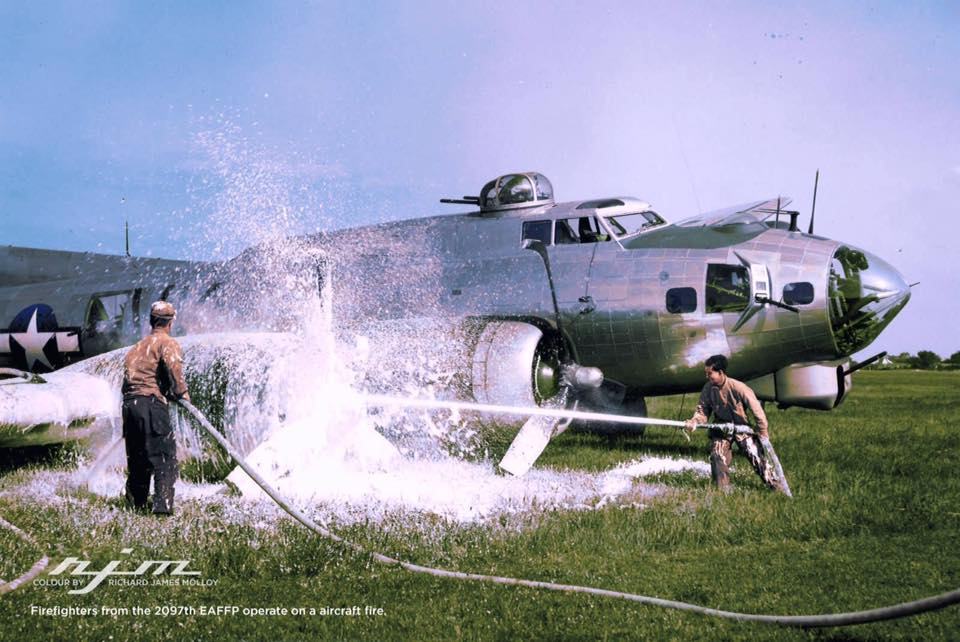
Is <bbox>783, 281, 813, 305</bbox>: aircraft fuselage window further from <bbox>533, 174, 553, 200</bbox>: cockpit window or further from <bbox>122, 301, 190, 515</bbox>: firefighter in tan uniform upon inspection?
<bbox>122, 301, 190, 515</bbox>: firefighter in tan uniform

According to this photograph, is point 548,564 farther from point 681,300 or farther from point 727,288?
point 727,288

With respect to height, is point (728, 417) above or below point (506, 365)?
below

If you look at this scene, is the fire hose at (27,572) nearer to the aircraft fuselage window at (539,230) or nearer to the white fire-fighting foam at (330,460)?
the white fire-fighting foam at (330,460)

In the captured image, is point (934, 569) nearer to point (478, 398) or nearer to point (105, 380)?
point (478, 398)

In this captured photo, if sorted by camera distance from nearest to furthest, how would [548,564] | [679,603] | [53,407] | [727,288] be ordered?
[679,603] < [548,564] < [53,407] < [727,288]

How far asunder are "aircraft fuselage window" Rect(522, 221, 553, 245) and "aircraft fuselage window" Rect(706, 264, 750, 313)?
2.42 m

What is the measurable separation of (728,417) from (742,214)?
317 centimetres

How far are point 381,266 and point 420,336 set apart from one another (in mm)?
1699

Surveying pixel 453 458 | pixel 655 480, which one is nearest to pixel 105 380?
pixel 453 458

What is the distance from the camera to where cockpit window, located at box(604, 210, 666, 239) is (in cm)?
1258

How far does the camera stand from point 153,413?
8.77m

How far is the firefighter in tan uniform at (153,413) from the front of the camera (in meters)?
8.71

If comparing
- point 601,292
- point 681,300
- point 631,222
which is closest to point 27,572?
point 601,292

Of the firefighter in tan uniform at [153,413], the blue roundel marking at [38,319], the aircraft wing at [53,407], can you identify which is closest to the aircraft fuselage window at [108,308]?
the blue roundel marking at [38,319]
